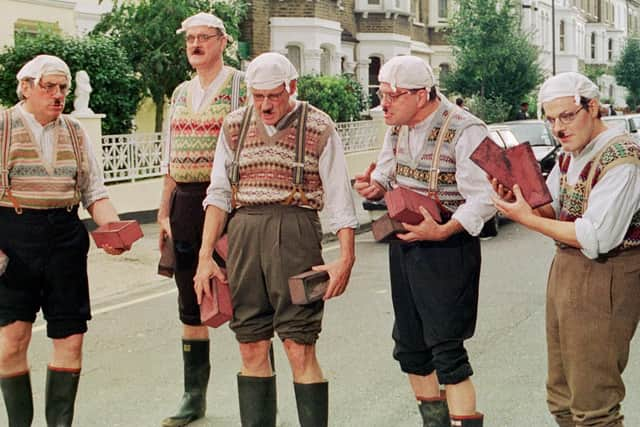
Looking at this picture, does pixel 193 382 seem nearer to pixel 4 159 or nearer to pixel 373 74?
pixel 4 159

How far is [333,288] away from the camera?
4980 mm

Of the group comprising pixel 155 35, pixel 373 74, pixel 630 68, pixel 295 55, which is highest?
pixel 630 68

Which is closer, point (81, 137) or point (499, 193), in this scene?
point (499, 193)

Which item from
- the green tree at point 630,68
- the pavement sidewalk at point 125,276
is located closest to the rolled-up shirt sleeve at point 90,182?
the pavement sidewalk at point 125,276

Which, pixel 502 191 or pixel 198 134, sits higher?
pixel 198 134

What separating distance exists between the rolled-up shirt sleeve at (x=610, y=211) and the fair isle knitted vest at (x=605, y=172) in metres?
0.04

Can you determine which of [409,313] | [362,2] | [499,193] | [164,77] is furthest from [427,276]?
[362,2]

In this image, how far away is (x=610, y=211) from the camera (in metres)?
4.17

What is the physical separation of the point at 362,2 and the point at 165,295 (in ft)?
83.6

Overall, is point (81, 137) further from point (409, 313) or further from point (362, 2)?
point (362, 2)

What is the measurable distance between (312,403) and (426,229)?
0.95m

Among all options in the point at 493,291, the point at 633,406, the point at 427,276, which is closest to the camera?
the point at 427,276

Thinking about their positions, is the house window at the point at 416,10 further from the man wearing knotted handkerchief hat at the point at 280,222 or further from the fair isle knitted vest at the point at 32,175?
the man wearing knotted handkerchief hat at the point at 280,222

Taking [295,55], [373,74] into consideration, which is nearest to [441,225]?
[295,55]
